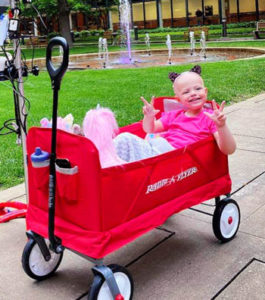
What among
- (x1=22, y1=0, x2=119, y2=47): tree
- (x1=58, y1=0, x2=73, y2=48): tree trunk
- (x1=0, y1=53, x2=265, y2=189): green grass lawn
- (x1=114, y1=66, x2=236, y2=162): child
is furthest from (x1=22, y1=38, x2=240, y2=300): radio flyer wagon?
(x1=58, y1=0, x2=73, y2=48): tree trunk

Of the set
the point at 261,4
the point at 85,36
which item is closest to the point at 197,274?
the point at 261,4

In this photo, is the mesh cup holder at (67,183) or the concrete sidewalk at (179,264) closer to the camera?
the mesh cup holder at (67,183)

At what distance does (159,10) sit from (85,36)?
A: 7189 mm

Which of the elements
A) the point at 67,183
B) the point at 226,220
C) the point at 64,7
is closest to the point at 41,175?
the point at 67,183

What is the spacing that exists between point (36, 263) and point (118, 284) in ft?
2.04

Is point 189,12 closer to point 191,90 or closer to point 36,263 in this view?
point 191,90

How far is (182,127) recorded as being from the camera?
10.7ft

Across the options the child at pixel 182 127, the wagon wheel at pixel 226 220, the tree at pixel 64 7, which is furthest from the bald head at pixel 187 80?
the tree at pixel 64 7

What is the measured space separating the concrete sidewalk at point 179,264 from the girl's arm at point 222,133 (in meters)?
0.70

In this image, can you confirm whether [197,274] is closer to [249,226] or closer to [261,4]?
[249,226]

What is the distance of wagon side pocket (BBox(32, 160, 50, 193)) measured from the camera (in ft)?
8.18

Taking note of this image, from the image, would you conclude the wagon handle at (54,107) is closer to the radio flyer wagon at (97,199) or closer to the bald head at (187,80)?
the radio flyer wagon at (97,199)

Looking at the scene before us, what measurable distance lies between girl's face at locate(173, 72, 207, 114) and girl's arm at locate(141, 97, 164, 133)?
21cm

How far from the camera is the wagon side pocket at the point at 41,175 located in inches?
98.1
